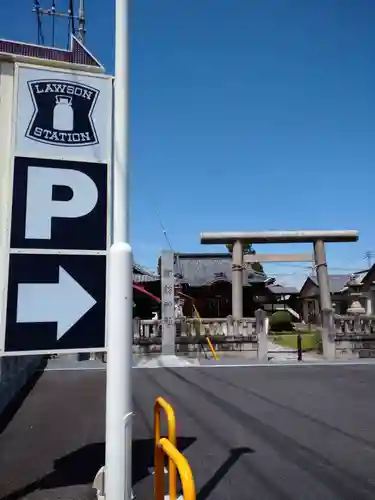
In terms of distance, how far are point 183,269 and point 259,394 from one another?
18269 mm

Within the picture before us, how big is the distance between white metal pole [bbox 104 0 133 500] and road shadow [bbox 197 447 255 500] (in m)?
1.10

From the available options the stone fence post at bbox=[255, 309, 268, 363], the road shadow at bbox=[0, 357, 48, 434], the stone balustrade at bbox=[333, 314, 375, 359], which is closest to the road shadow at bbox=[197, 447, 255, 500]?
the road shadow at bbox=[0, 357, 48, 434]

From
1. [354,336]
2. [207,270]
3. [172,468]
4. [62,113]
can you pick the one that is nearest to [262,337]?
[354,336]

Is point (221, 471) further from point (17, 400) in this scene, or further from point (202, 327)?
point (202, 327)

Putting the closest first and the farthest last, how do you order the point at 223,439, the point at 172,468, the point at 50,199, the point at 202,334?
the point at 172,468 < the point at 50,199 < the point at 223,439 < the point at 202,334

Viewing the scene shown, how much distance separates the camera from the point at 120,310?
9.05ft

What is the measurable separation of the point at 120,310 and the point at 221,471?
2.29 metres

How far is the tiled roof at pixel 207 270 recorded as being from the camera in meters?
24.7

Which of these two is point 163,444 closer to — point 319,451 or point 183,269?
point 319,451

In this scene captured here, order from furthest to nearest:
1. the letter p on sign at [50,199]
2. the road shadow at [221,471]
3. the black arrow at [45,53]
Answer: the road shadow at [221,471] → the black arrow at [45,53] → the letter p on sign at [50,199]

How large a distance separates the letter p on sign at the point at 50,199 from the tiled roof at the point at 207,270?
2110cm

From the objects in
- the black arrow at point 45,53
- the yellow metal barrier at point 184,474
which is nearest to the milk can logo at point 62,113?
the black arrow at point 45,53

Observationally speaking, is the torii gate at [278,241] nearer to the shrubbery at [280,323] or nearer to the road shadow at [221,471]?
the shrubbery at [280,323]

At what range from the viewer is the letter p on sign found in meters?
3.02
